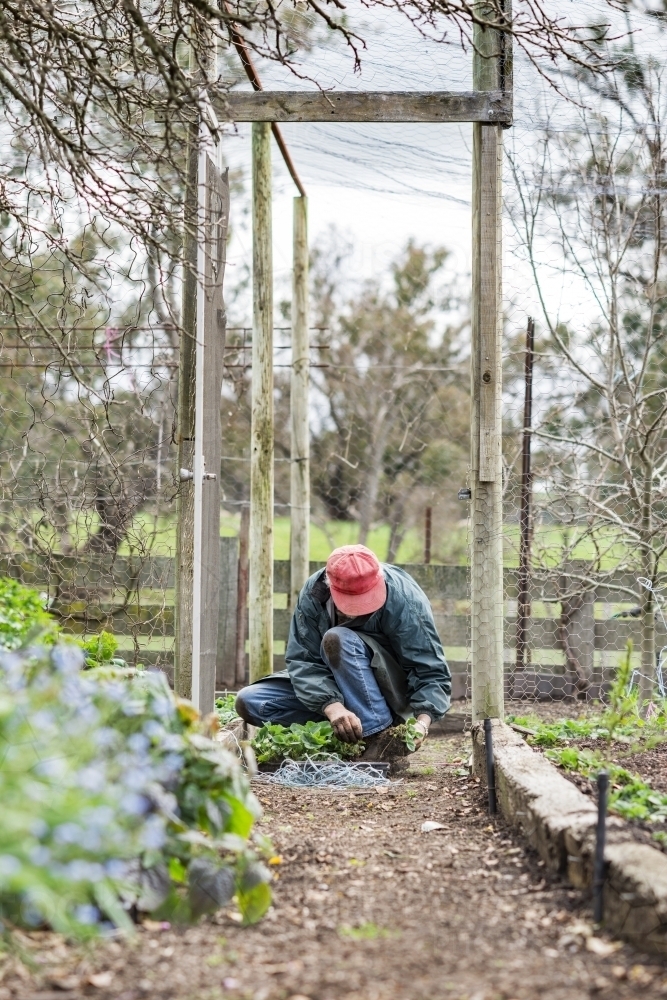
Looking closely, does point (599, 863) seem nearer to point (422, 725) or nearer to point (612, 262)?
point (422, 725)

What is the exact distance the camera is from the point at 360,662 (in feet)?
14.1

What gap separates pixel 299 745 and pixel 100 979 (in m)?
2.37

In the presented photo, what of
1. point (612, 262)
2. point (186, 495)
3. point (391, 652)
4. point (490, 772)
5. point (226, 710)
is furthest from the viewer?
point (612, 262)

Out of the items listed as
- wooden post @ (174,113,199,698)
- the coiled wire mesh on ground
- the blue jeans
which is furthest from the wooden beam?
the coiled wire mesh on ground

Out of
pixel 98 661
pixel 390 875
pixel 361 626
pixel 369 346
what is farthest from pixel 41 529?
pixel 369 346

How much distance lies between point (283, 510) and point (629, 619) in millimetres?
5927

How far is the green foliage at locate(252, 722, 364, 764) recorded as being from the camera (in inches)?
159

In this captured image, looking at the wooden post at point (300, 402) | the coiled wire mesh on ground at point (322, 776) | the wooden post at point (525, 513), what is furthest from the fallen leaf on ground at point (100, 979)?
the wooden post at point (300, 402)

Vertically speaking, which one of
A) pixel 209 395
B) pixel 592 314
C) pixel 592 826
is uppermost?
pixel 592 314

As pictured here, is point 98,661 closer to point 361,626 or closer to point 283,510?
point 361,626

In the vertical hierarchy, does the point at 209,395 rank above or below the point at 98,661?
above

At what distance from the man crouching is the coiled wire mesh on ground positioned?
0.17 m

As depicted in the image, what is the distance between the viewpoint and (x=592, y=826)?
7.48 feet

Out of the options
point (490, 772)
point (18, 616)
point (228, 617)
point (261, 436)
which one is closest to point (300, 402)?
point (261, 436)
